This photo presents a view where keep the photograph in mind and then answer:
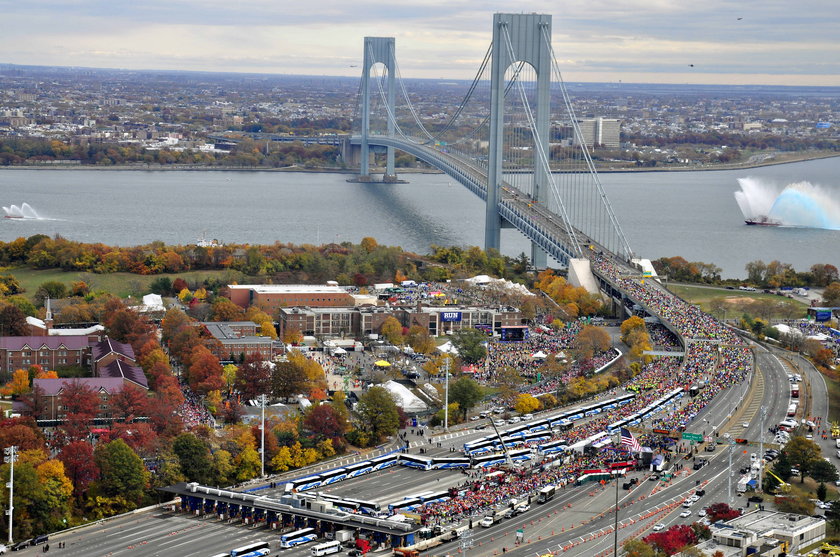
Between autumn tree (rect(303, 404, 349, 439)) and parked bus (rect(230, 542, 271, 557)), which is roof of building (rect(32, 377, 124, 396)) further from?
parked bus (rect(230, 542, 271, 557))

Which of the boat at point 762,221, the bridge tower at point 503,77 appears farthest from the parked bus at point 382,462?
the boat at point 762,221

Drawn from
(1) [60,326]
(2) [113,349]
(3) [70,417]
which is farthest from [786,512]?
(1) [60,326]

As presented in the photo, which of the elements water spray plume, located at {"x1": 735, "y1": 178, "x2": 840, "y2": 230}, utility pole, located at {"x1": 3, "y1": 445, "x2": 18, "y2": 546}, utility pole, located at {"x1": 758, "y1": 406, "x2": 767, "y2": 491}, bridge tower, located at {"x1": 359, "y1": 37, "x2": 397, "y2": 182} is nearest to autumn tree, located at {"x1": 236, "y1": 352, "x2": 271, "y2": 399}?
utility pole, located at {"x1": 3, "y1": 445, "x2": 18, "y2": 546}

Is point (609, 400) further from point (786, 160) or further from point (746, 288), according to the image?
point (786, 160)

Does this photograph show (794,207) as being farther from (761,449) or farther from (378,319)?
(761,449)

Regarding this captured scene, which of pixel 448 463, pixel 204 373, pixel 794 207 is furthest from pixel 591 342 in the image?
pixel 794 207
